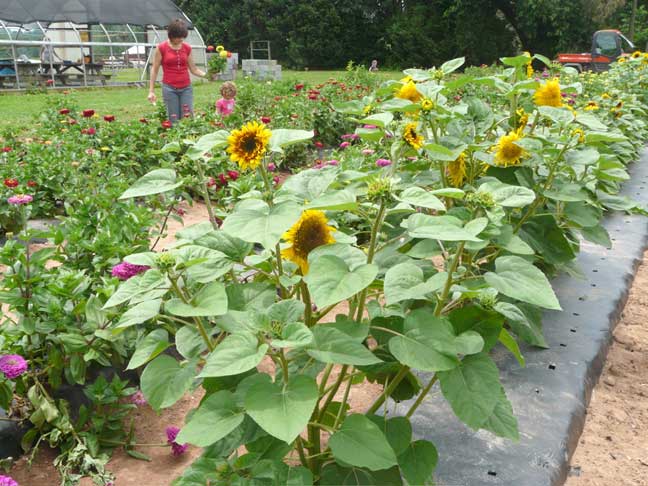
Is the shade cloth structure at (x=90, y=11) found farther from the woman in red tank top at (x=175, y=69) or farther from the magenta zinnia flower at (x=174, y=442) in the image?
the magenta zinnia flower at (x=174, y=442)

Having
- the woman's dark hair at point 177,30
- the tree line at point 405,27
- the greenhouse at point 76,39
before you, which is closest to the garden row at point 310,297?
the woman's dark hair at point 177,30

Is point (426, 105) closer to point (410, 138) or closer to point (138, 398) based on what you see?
point (410, 138)

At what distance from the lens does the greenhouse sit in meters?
14.9

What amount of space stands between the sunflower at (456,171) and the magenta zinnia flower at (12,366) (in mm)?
1433

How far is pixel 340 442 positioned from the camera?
3.65 ft

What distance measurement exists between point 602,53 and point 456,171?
20.2m

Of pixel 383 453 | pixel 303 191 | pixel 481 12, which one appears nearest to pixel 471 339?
pixel 383 453

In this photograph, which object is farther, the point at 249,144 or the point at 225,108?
the point at 225,108

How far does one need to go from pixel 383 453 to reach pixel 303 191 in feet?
1.82

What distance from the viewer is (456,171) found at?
2.17 metres

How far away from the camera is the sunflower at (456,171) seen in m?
2.15

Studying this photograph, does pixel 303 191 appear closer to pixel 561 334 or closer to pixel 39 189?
pixel 561 334

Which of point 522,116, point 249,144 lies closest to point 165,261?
point 249,144

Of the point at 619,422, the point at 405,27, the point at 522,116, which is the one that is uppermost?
the point at 405,27
